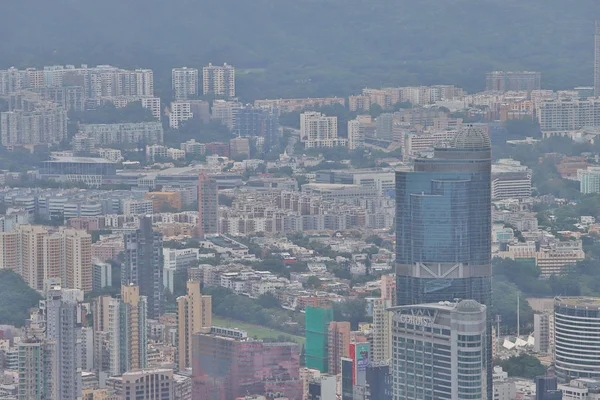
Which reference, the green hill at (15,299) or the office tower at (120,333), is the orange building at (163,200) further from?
the office tower at (120,333)

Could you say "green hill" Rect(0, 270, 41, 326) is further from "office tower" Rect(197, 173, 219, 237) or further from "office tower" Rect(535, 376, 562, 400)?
"office tower" Rect(197, 173, 219, 237)

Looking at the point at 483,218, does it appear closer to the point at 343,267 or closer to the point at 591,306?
the point at 591,306

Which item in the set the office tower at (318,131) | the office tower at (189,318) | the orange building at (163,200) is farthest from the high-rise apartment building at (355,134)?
the office tower at (189,318)

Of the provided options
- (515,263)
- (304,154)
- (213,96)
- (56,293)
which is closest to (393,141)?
(304,154)

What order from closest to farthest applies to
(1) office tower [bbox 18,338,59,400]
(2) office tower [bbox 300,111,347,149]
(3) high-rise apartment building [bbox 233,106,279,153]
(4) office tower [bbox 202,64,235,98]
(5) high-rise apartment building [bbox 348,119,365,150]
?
(1) office tower [bbox 18,338,59,400]
(5) high-rise apartment building [bbox 348,119,365,150]
(2) office tower [bbox 300,111,347,149]
(3) high-rise apartment building [bbox 233,106,279,153]
(4) office tower [bbox 202,64,235,98]

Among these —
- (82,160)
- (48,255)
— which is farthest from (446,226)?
(82,160)

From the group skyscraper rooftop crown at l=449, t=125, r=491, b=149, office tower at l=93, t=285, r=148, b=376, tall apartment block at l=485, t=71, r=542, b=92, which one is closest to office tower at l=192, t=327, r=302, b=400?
office tower at l=93, t=285, r=148, b=376

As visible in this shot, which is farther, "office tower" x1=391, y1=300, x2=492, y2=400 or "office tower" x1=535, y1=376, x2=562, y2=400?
"office tower" x1=535, y1=376, x2=562, y2=400
